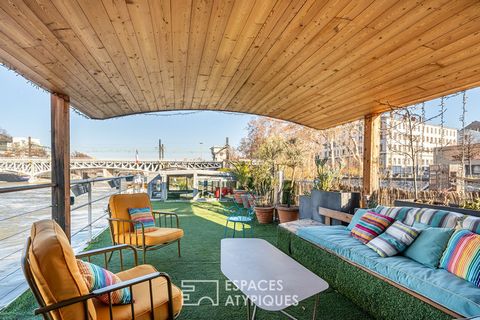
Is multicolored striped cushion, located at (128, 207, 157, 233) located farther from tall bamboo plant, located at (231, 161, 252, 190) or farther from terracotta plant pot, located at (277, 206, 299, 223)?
Answer: tall bamboo plant, located at (231, 161, 252, 190)

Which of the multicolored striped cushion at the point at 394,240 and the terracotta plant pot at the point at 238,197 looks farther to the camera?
the terracotta plant pot at the point at 238,197

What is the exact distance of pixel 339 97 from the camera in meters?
3.81

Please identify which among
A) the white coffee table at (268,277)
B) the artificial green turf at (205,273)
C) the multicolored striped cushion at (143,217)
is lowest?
the artificial green turf at (205,273)

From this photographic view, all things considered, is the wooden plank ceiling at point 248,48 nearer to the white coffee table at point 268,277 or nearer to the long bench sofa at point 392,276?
the long bench sofa at point 392,276

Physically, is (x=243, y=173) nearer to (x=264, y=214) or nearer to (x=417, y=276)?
(x=264, y=214)

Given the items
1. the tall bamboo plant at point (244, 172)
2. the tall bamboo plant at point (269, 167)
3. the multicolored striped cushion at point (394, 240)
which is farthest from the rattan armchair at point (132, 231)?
the tall bamboo plant at point (244, 172)

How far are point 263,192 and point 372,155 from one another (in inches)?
110

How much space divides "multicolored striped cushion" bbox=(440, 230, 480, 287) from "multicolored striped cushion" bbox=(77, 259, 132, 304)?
218cm

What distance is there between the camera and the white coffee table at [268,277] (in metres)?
1.81

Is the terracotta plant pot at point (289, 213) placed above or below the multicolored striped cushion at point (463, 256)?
below

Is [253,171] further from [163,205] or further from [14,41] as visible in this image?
[14,41]

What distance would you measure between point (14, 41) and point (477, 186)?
7904mm

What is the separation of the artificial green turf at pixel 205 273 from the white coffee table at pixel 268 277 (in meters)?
0.15

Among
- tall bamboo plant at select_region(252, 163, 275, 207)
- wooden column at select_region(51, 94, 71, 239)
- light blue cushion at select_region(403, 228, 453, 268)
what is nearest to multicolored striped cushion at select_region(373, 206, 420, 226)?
light blue cushion at select_region(403, 228, 453, 268)
